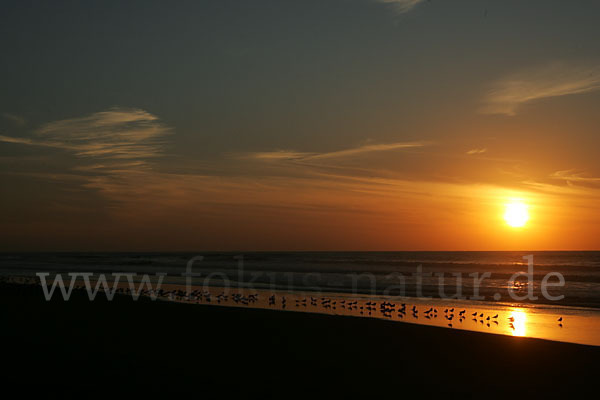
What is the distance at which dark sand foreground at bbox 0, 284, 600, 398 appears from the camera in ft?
27.2

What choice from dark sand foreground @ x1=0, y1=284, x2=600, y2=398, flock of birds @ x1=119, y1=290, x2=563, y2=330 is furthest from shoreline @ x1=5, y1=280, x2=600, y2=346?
dark sand foreground @ x1=0, y1=284, x2=600, y2=398

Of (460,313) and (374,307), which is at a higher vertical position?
(460,313)

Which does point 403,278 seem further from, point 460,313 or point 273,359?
point 273,359

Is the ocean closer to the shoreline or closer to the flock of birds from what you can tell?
the shoreline

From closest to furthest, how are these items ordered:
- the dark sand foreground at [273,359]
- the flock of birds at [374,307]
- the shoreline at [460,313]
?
the dark sand foreground at [273,359], the shoreline at [460,313], the flock of birds at [374,307]

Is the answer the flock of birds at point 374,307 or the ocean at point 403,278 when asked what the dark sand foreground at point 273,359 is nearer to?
the flock of birds at point 374,307

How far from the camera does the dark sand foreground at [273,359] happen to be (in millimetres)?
8289

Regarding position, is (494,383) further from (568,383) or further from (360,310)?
(360,310)

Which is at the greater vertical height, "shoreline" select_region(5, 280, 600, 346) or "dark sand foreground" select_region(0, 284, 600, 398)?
"dark sand foreground" select_region(0, 284, 600, 398)

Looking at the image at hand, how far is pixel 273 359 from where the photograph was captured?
1015 cm

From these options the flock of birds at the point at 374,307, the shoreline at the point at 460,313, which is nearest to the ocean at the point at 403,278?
the shoreline at the point at 460,313

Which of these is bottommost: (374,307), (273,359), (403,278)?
(403,278)

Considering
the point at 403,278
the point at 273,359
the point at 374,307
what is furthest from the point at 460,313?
the point at 403,278

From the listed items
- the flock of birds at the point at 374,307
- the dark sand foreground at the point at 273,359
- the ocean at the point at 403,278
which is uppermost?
the dark sand foreground at the point at 273,359
